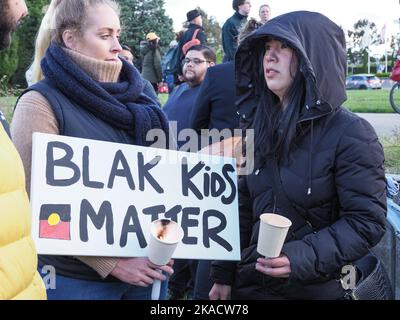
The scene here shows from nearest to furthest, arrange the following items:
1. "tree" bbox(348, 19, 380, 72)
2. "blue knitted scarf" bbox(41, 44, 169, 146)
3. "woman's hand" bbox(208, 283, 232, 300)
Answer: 1. "blue knitted scarf" bbox(41, 44, 169, 146)
2. "woman's hand" bbox(208, 283, 232, 300)
3. "tree" bbox(348, 19, 380, 72)

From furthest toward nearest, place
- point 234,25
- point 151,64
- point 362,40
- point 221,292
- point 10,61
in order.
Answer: point 362,40 < point 10,61 < point 151,64 < point 234,25 < point 221,292

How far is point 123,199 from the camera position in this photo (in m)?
2.01

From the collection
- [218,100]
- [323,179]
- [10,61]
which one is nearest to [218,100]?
[218,100]

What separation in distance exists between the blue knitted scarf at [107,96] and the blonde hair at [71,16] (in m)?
0.10

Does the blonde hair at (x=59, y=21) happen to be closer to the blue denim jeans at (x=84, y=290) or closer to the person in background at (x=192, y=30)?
the blue denim jeans at (x=84, y=290)

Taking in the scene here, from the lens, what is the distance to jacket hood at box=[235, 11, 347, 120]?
205 cm

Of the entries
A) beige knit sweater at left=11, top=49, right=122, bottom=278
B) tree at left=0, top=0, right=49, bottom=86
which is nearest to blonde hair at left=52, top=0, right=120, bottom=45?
beige knit sweater at left=11, top=49, right=122, bottom=278

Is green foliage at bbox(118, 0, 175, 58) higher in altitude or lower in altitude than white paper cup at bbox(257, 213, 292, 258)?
higher

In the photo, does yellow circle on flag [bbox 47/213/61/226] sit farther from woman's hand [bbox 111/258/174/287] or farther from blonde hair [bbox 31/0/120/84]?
blonde hair [bbox 31/0/120/84]

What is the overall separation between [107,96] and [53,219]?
0.55 meters

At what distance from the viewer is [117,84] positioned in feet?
7.33

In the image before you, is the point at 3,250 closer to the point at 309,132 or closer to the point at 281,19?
the point at 309,132

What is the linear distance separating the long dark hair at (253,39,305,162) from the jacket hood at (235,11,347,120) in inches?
2.9

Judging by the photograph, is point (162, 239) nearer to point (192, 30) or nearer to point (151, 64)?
point (192, 30)
